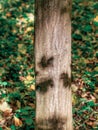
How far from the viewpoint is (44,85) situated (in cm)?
299

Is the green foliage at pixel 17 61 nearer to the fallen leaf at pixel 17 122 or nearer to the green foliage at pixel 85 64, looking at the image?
the fallen leaf at pixel 17 122

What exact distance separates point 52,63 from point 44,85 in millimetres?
219

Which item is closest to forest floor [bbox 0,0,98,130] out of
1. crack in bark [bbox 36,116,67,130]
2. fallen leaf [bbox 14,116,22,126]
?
fallen leaf [bbox 14,116,22,126]

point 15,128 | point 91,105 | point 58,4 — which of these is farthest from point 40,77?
point 91,105

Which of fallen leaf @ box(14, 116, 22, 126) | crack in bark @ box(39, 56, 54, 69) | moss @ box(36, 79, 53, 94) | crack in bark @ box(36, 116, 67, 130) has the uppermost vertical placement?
crack in bark @ box(39, 56, 54, 69)

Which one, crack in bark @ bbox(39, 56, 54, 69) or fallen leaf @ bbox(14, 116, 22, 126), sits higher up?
crack in bark @ bbox(39, 56, 54, 69)

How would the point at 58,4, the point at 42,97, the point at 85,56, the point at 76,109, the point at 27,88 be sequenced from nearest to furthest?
the point at 58,4 → the point at 42,97 → the point at 76,109 → the point at 27,88 → the point at 85,56

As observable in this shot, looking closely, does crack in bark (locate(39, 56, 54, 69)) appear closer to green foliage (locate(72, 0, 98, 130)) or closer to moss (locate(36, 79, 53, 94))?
moss (locate(36, 79, 53, 94))

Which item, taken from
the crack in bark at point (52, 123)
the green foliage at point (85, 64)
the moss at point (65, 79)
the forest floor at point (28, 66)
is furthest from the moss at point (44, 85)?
the green foliage at point (85, 64)

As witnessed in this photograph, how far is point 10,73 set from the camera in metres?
5.12

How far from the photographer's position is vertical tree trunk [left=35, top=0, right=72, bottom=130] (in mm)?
2850

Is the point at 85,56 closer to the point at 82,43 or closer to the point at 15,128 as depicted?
the point at 82,43

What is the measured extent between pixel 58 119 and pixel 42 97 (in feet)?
0.87

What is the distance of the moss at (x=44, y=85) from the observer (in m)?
2.97
